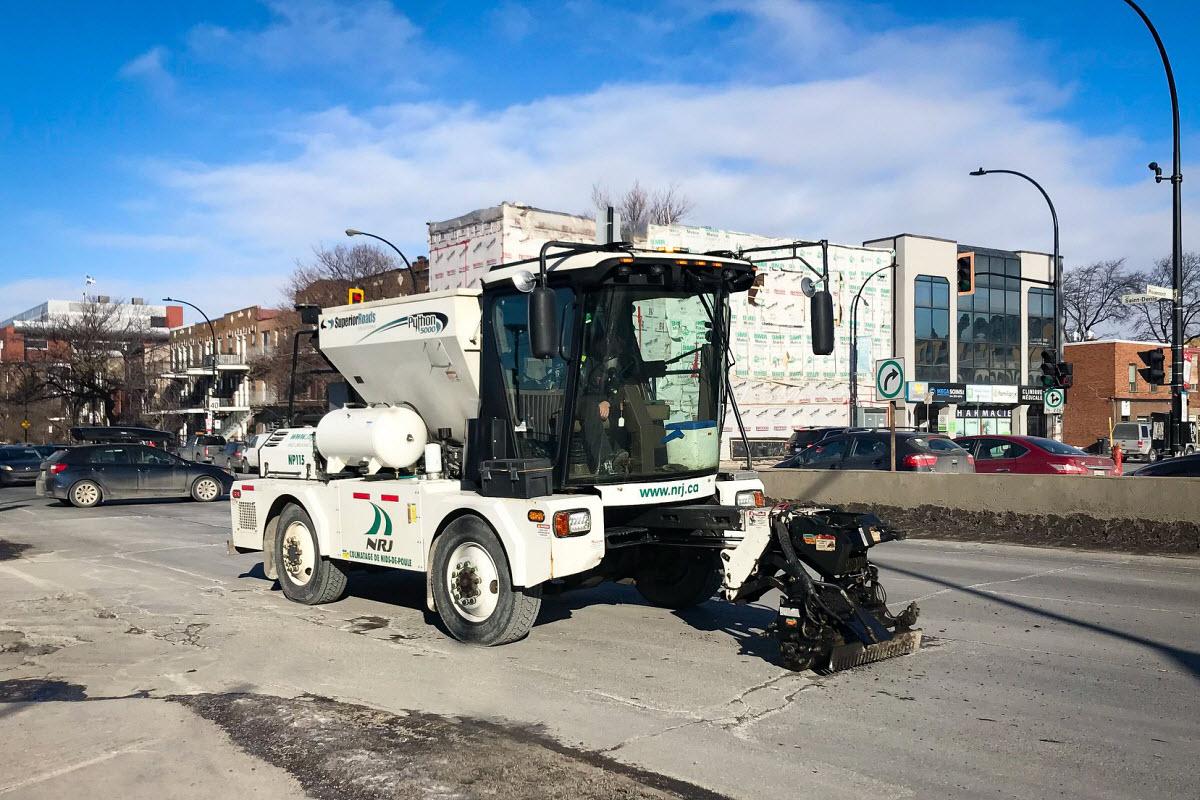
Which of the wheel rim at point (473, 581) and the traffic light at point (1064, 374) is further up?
the traffic light at point (1064, 374)

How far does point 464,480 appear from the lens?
8938 mm

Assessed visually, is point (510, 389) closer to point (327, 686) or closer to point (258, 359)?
point (327, 686)

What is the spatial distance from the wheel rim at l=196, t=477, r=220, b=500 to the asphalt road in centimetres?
1437

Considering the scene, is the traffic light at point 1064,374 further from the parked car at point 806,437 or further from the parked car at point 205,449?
the parked car at point 205,449

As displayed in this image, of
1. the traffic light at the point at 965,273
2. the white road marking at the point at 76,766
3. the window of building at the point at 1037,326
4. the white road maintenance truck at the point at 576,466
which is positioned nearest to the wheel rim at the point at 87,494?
the white road maintenance truck at the point at 576,466

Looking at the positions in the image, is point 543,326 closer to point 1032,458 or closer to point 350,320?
point 350,320


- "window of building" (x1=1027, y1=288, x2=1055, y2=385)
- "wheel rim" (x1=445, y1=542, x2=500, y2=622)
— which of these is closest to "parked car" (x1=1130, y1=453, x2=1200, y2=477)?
"wheel rim" (x1=445, y1=542, x2=500, y2=622)

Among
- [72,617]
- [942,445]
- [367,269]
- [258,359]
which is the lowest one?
[72,617]

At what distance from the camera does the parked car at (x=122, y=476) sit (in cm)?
2397

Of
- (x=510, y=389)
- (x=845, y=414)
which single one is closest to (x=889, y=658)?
(x=510, y=389)

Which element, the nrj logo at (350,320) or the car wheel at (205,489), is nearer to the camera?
the nrj logo at (350,320)

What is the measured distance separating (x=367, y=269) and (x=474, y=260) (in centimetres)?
2204

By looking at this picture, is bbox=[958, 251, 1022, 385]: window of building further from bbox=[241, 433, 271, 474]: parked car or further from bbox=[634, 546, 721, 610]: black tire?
bbox=[634, 546, 721, 610]: black tire

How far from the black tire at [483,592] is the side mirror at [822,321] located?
306cm
